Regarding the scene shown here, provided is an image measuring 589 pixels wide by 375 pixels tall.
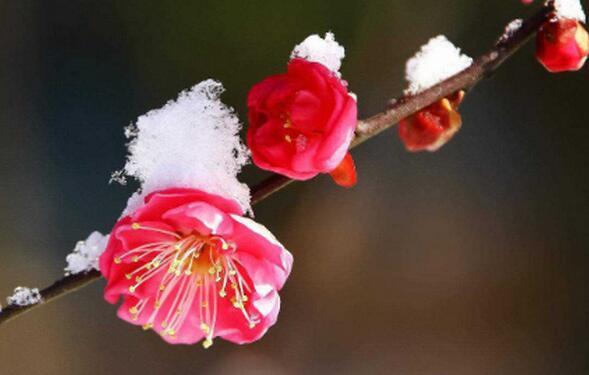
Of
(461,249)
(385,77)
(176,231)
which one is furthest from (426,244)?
(176,231)

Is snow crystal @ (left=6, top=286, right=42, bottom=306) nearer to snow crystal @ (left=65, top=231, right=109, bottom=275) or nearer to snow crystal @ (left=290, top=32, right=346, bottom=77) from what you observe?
snow crystal @ (left=65, top=231, right=109, bottom=275)

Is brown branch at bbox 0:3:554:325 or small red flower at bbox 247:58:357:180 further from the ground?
small red flower at bbox 247:58:357:180

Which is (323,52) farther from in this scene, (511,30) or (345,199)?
(345,199)

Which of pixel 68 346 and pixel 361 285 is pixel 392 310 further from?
pixel 68 346

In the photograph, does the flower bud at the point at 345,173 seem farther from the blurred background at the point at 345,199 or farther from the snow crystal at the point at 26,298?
the blurred background at the point at 345,199

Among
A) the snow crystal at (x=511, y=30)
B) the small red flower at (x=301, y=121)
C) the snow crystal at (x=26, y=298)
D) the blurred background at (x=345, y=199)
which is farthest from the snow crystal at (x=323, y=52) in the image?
the blurred background at (x=345, y=199)

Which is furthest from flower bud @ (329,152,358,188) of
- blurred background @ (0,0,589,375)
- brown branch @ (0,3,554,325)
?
blurred background @ (0,0,589,375)
